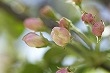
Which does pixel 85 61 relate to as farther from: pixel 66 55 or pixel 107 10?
pixel 107 10

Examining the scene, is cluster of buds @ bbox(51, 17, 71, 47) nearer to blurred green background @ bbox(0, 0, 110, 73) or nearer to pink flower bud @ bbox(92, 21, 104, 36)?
pink flower bud @ bbox(92, 21, 104, 36)

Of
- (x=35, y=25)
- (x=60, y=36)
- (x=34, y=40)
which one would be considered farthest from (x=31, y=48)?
(x=60, y=36)

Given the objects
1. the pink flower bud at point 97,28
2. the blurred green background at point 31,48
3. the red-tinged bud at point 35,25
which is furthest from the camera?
the blurred green background at point 31,48

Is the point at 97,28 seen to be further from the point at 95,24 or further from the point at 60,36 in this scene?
the point at 60,36

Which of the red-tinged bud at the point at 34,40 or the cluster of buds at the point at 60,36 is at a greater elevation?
the red-tinged bud at the point at 34,40

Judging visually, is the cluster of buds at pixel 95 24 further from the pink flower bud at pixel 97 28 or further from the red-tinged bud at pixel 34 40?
the red-tinged bud at pixel 34 40

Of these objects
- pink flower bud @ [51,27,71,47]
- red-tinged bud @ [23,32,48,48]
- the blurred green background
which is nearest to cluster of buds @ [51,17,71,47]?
pink flower bud @ [51,27,71,47]

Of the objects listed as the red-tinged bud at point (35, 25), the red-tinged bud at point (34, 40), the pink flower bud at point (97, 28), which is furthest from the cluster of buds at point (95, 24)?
the red-tinged bud at point (35, 25)
